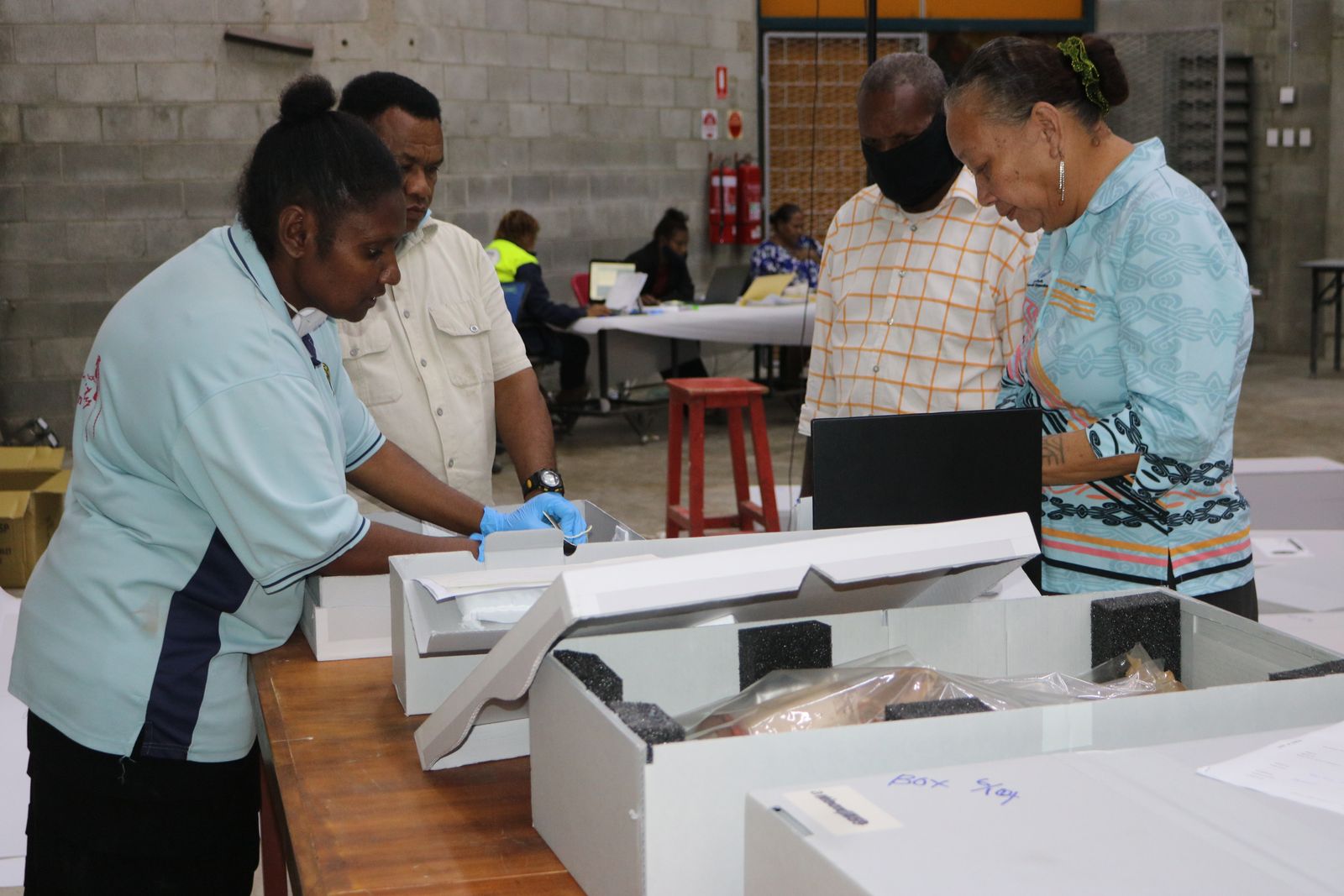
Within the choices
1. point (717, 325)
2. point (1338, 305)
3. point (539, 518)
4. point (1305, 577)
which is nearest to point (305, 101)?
point (539, 518)

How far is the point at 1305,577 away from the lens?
11.0 ft

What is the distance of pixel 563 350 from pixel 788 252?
1761 mm

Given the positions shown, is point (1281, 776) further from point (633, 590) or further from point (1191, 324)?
point (1191, 324)

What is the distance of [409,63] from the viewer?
23.9 ft

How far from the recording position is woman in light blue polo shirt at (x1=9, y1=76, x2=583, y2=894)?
131 cm

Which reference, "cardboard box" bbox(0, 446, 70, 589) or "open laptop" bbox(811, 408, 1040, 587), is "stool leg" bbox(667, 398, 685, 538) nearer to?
"cardboard box" bbox(0, 446, 70, 589)

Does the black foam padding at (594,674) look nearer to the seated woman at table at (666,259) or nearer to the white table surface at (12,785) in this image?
the white table surface at (12,785)

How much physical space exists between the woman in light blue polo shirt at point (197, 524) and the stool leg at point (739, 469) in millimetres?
3216

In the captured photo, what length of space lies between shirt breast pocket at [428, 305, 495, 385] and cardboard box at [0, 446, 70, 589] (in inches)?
105

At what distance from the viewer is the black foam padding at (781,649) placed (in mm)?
1118

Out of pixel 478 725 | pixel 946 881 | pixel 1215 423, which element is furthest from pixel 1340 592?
pixel 946 881

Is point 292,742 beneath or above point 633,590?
beneath

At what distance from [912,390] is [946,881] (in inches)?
77.2

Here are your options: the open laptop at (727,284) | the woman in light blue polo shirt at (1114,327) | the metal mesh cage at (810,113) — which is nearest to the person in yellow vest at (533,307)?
the open laptop at (727,284)
